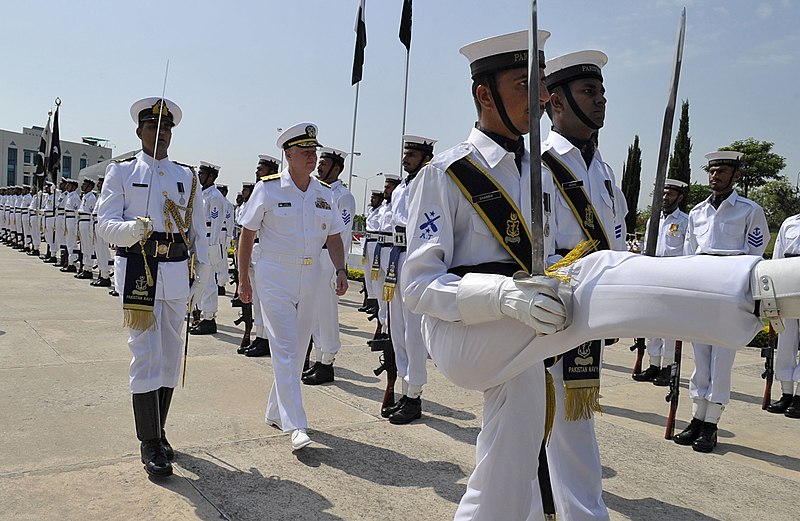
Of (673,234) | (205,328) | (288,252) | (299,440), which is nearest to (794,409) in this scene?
(673,234)

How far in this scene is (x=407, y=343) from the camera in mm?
5781

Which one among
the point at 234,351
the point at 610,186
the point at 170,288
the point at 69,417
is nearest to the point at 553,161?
the point at 610,186

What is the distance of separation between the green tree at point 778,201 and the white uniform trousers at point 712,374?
1867 centimetres

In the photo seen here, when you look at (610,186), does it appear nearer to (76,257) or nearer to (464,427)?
(464,427)

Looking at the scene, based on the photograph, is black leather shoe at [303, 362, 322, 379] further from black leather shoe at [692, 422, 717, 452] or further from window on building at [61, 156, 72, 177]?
window on building at [61, 156, 72, 177]

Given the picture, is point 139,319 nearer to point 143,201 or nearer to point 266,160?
point 143,201

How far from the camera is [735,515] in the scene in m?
3.99

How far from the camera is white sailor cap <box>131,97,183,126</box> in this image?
15.2 feet

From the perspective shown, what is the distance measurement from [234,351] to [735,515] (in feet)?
19.0

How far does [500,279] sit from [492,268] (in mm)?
446

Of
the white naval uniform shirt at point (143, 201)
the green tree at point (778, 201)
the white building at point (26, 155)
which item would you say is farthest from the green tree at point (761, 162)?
the white building at point (26, 155)

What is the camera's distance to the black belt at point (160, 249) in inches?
174

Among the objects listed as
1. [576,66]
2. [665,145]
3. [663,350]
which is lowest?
[663,350]

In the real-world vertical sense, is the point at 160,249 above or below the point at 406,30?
below
